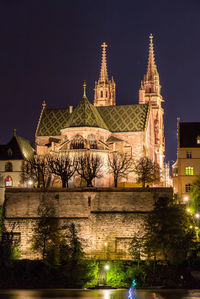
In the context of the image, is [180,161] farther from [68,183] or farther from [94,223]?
[94,223]

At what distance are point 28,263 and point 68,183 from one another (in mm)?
20760

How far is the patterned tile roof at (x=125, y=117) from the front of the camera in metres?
82.0

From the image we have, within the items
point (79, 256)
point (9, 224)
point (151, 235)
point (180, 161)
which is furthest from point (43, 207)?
point (180, 161)

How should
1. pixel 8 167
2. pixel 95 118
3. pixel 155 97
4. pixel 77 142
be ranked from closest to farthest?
pixel 77 142, pixel 95 118, pixel 8 167, pixel 155 97

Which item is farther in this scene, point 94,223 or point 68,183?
point 68,183

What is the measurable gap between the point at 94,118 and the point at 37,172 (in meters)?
11.3

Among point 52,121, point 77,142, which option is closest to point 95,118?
point 77,142

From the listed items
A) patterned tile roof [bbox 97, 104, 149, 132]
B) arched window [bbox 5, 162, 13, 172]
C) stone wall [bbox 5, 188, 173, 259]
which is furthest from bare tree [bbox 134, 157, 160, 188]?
arched window [bbox 5, 162, 13, 172]

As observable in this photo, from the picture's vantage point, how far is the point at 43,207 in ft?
189

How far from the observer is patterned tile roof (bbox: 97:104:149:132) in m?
82.0

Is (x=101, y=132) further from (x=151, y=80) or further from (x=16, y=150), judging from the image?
(x=151, y=80)

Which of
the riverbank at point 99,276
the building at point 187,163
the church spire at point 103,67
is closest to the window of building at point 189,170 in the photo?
the building at point 187,163

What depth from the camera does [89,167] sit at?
6838 centimetres

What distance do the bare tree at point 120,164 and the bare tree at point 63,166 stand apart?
4601 mm
